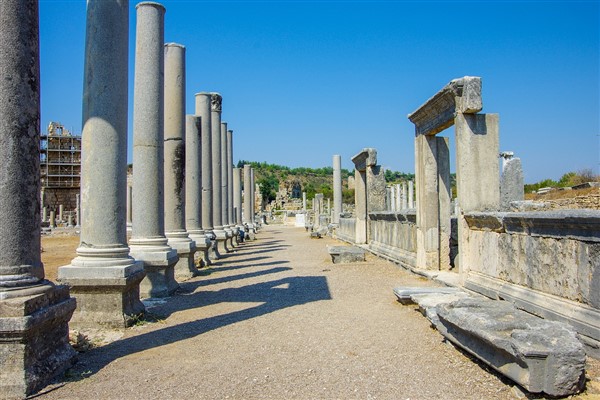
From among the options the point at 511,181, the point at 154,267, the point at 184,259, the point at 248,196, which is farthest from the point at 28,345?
the point at 248,196

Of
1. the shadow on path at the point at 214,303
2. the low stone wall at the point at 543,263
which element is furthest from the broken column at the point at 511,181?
the low stone wall at the point at 543,263

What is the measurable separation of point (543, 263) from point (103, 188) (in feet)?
17.8

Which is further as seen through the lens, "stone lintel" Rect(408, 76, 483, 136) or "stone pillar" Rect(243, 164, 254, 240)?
"stone pillar" Rect(243, 164, 254, 240)

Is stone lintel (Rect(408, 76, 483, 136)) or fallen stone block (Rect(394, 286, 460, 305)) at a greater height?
stone lintel (Rect(408, 76, 483, 136))

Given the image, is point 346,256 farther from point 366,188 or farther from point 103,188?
point 103,188

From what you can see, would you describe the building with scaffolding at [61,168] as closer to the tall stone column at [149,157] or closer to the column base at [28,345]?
the tall stone column at [149,157]

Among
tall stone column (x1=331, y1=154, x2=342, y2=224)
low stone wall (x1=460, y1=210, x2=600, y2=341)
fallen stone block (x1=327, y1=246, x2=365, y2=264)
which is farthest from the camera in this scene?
tall stone column (x1=331, y1=154, x2=342, y2=224)

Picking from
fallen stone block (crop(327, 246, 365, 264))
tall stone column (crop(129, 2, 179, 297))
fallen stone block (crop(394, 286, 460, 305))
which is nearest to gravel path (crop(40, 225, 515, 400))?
fallen stone block (crop(394, 286, 460, 305))

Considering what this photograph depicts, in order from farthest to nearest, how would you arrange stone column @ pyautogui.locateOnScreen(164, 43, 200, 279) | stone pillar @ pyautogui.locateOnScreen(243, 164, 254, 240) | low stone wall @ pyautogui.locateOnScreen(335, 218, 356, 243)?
stone pillar @ pyautogui.locateOnScreen(243, 164, 254, 240) < low stone wall @ pyautogui.locateOnScreen(335, 218, 356, 243) < stone column @ pyautogui.locateOnScreen(164, 43, 200, 279)

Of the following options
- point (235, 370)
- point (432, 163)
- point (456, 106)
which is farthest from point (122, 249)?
point (432, 163)

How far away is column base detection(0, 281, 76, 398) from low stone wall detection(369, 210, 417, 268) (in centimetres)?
827

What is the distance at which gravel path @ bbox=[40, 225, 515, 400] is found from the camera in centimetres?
405

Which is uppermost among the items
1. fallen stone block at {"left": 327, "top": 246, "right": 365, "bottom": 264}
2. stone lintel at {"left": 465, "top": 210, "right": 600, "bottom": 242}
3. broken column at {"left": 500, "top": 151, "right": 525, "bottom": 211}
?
broken column at {"left": 500, "top": 151, "right": 525, "bottom": 211}

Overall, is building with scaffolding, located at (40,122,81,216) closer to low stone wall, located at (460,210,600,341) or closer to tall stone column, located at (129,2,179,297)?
tall stone column, located at (129,2,179,297)
